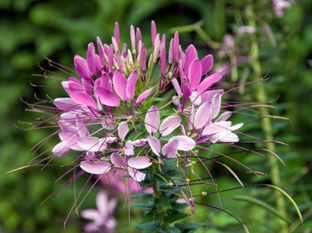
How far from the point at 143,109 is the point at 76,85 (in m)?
0.12

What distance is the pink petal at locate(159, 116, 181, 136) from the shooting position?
666mm

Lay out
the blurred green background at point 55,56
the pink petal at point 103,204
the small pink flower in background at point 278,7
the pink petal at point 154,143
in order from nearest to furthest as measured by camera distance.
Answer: the pink petal at point 154,143, the pink petal at point 103,204, the small pink flower in background at point 278,7, the blurred green background at point 55,56

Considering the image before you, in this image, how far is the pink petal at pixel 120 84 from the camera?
0.65 meters

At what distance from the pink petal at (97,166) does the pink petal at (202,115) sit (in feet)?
0.46

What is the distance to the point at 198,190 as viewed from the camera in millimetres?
1426

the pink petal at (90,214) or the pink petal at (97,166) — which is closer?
the pink petal at (97,166)

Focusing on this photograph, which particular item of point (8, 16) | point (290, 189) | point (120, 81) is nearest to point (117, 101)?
point (120, 81)

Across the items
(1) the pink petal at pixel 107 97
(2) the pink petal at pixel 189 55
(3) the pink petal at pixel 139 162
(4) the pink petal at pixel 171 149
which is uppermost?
(2) the pink petal at pixel 189 55

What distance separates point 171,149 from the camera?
0.65m

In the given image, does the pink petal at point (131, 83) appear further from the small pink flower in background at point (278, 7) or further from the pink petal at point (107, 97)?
the small pink flower in background at point (278, 7)

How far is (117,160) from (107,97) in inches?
3.5

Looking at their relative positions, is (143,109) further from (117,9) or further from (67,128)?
(117,9)

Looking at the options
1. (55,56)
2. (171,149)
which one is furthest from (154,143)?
(55,56)

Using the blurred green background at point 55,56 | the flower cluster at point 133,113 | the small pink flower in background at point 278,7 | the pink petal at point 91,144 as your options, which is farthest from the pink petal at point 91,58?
the blurred green background at point 55,56
